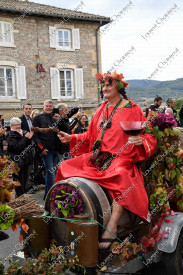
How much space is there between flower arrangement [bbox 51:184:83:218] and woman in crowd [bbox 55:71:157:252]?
284mm

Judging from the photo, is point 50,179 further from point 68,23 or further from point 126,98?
point 68,23

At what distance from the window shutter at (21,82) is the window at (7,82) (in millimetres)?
340

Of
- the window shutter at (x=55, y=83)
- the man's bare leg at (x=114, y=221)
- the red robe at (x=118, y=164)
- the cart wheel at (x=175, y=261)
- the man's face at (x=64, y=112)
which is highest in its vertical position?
the window shutter at (x=55, y=83)

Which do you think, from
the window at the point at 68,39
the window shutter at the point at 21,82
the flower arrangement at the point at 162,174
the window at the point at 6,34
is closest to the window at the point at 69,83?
the window at the point at 68,39

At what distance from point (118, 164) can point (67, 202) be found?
0.78 metres

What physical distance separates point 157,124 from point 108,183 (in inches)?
41.8

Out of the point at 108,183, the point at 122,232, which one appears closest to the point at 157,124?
the point at 108,183

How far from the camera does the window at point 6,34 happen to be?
17.2 meters

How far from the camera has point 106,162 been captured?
12.6 feet

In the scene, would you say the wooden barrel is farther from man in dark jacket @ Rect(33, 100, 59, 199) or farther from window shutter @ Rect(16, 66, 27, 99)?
window shutter @ Rect(16, 66, 27, 99)

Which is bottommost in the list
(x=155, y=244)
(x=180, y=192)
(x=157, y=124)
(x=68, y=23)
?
(x=155, y=244)

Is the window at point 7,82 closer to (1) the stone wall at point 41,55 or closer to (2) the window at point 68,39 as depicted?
(1) the stone wall at point 41,55

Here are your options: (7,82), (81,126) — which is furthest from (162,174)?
(7,82)

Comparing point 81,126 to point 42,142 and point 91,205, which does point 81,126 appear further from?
point 91,205
